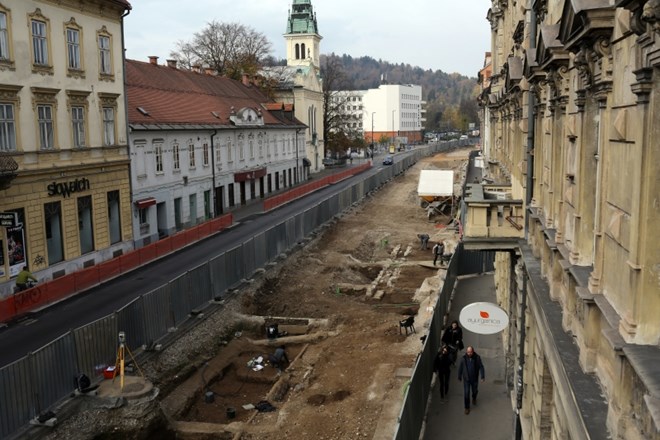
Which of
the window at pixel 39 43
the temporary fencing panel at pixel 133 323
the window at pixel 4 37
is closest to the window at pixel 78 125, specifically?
the window at pixel 39 43

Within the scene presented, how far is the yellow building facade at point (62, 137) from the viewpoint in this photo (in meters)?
23.3

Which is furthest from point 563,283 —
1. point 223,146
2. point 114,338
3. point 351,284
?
point 223,146

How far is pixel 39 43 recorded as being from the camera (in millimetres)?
24844

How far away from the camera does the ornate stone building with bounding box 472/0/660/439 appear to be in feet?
15.5

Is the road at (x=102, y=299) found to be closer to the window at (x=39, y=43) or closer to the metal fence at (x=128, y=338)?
the metal fence at (x=128, y=338)

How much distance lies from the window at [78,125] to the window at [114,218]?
3.10m

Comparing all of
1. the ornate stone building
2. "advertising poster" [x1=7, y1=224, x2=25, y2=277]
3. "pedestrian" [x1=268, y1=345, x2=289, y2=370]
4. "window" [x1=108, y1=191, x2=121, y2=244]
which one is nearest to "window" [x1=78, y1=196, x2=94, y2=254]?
"window" [x1=108, y1=191, x2=121, y2=244]

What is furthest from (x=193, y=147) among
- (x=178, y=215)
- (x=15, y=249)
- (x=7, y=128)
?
(x=15, y=249)

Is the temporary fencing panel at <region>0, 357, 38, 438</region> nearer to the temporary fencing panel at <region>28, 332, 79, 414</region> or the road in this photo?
the temporary fencing panel at <region>28, 332, 79, 414</region>

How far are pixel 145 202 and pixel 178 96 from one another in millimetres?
11750

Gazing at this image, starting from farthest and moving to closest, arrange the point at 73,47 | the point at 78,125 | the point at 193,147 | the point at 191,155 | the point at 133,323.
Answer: the point at 193,147
the point at 191,155
the point at 78,125
the point at 73,47
the point at 133,323

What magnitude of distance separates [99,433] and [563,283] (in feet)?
34.4

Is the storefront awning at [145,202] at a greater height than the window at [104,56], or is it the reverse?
the window at [104,56]

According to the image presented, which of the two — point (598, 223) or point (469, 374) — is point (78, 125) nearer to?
point (469, 374)
